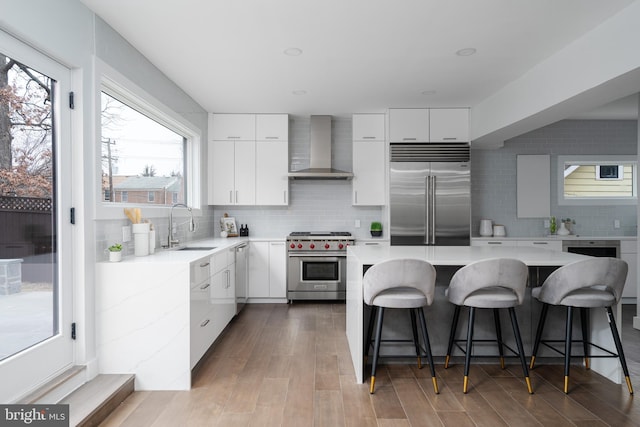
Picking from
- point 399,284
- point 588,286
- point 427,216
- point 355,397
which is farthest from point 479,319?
point 427,216

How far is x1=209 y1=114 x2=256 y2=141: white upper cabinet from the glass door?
291cm

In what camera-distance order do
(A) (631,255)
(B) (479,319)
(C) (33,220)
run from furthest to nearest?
(A) (631,255) < (B) (479,319) < (C) (33,220)

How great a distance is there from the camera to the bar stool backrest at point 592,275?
8.22 ft

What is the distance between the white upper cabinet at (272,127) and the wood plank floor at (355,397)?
3010 mm

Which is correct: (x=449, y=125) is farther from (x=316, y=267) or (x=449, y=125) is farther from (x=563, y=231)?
(x=316, y=267)

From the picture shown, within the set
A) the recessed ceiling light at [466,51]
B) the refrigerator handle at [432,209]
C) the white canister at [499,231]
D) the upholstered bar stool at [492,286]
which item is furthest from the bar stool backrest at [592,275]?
the white canister at [499,231]

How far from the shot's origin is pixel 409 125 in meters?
5.05

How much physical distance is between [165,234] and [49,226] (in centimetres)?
154

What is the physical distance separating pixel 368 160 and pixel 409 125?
731mm

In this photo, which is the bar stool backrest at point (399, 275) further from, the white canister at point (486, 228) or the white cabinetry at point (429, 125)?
the white canister at point (486, 228)

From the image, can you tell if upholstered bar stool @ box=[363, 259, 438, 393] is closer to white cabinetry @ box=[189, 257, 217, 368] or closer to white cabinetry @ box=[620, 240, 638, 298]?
white cabinetry @ box=[189, 257, 217, 368]

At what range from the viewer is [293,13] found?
2.62 m

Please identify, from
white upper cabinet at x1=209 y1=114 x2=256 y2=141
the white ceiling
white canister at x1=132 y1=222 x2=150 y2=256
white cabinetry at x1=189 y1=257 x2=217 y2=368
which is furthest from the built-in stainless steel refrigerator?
white canister at x1=132 y1=222 x2=150 y2=256

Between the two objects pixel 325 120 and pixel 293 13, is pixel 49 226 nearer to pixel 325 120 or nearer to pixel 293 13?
pixel 293 13
